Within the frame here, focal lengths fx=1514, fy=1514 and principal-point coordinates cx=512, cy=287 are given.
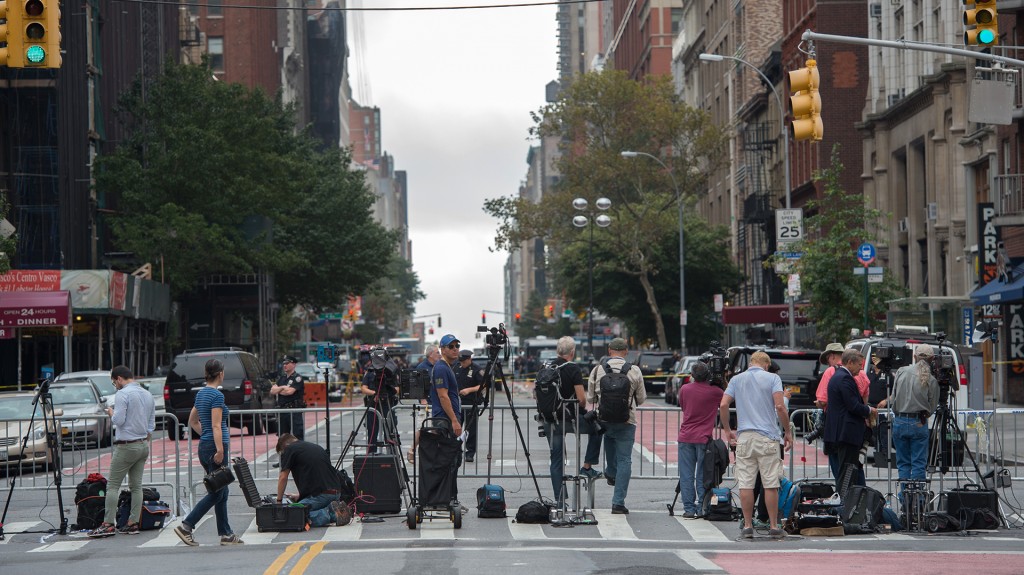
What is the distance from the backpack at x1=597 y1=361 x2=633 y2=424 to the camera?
16.1 m

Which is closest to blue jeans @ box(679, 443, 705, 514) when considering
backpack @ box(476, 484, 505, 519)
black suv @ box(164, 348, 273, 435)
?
backpack @ box(476, 484, 505, 519)

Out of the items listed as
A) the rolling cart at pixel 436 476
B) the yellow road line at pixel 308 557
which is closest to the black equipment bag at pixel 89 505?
the yellow road line at pixel 308 557

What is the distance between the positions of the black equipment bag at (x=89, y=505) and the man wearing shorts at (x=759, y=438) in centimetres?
666

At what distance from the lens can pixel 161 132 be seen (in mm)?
53812

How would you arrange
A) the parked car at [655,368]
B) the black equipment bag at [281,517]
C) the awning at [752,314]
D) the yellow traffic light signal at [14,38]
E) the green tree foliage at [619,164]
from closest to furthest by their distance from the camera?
the black equipment bag at [281,517]
the yellow traffic light signal at [14,38]
the parked car at [655,368]
the awning at [752,314]
the green tree foliage at [619,164]

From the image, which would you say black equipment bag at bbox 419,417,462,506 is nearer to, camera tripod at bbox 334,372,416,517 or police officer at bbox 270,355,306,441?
camera tripod at bbox 334,372,416,517

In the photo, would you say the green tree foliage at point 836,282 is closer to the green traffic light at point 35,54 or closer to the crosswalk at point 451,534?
the crosswalk at point 451,534

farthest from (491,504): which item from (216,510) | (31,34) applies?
(31,34)

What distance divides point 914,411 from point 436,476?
4.99m

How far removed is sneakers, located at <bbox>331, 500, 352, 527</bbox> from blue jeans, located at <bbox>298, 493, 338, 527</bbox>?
0.05 meters

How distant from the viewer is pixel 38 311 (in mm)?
39062

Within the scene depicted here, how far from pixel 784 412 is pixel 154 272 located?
136 ft

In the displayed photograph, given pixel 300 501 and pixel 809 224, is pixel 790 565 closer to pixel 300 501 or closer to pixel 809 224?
pixel 300 501

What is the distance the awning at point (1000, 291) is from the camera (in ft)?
118
